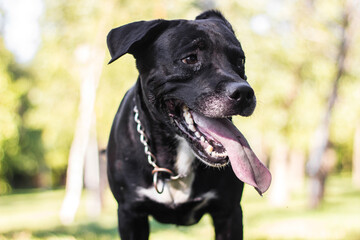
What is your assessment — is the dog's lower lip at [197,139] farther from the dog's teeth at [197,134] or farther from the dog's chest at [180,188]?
the dog's chest at [180,188]

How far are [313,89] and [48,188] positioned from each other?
37168 mm

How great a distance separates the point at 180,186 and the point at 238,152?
0.53 metres

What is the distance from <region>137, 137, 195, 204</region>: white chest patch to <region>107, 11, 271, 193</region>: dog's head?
238 millimetres

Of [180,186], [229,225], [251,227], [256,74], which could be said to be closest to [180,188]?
[180,186]

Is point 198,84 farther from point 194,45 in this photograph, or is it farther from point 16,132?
point 16,132

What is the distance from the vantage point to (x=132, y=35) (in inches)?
120

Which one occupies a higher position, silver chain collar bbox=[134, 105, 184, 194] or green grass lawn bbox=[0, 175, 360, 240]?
silver chain collar bbox=[134, 105, 184, 194]

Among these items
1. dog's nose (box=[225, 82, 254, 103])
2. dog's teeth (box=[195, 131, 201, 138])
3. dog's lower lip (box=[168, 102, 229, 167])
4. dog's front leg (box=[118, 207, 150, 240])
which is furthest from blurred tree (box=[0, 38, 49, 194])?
dog's nose (box=[225, 82, 254, 103])

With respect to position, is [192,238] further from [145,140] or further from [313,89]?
[313,89]

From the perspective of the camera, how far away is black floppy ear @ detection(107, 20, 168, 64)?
118 inches

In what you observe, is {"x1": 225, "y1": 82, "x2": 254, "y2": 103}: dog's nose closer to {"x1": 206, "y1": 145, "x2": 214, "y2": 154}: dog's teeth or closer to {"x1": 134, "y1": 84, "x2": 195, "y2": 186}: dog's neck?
{"x1": 206, "y1": 145, "x2": 214, "y2": 154}: dog's teeth

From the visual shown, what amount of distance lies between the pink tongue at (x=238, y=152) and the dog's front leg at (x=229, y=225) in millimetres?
473

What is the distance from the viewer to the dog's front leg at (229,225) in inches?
127

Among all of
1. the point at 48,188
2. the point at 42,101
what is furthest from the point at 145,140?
the point at 48,188
